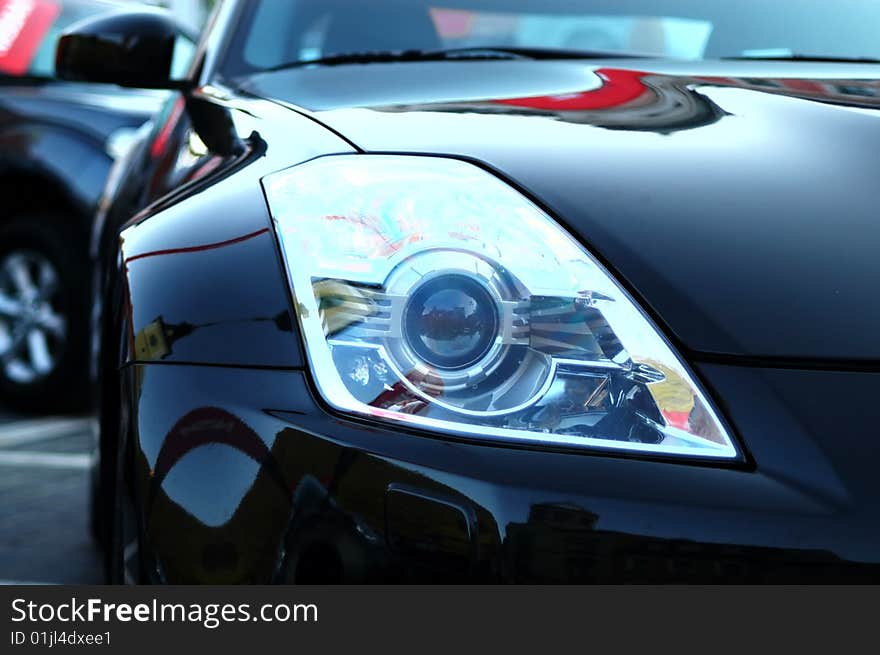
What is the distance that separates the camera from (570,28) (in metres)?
2.20

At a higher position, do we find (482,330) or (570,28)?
(570,28)

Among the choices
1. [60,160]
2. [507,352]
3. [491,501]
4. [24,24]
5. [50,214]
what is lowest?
[491,501]

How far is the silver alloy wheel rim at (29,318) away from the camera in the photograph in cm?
489

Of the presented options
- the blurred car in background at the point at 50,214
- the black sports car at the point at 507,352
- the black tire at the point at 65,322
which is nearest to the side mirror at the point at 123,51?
the black sports car at the point at 507,352

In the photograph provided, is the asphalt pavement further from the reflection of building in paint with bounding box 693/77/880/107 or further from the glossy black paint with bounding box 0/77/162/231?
the reflection of building in paint with bounding box 693/77/880/107

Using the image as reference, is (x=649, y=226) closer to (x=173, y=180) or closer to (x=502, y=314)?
(x=502, y=314)

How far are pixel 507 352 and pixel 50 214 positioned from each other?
166 inches

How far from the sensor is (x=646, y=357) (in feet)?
3.85

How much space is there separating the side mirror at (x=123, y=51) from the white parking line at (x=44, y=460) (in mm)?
1751

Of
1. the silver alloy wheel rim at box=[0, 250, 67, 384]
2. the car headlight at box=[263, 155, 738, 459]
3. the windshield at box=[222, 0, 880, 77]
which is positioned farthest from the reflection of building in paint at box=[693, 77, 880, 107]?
the silver alloy wheel rim at box=[0, 250, 67, 384]

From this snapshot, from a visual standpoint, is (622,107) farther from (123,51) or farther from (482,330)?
(123,51)

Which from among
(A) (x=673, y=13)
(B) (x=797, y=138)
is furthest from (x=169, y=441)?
(A) (x=673, y=13)

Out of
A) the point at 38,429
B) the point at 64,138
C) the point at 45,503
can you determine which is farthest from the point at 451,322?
the point at 64,138

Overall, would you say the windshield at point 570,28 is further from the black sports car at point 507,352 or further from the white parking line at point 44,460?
the white parking line at point 44,460
